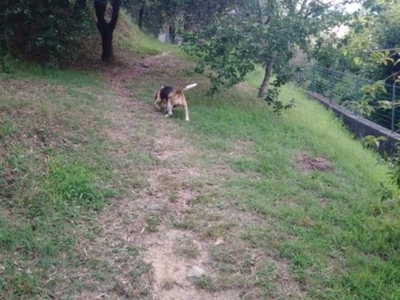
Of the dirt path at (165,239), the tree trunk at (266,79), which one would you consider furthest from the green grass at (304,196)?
the tree trunk at (266,79)

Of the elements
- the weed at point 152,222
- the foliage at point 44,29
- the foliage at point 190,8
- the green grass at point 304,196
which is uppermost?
the foliage at point 190,8

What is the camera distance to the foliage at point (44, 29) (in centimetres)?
824

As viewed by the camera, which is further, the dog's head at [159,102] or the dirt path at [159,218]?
the dog's head at [159,102]

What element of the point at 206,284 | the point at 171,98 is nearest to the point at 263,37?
the point at 171,98

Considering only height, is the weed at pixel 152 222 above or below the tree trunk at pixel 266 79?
below

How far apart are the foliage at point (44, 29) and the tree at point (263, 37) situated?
2389 millimetres

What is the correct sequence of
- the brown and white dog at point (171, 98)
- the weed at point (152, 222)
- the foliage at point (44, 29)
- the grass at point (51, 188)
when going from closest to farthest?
the grass at point (51, 188), the weed at point (152, 222), the brown and white dog at point (171, 98), the foliage at point (44, 29)

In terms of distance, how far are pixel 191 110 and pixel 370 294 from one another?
4.87m

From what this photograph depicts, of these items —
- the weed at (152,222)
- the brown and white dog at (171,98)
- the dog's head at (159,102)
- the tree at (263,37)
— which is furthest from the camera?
the tree at (263,37)

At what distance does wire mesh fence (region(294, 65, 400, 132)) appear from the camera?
843cm

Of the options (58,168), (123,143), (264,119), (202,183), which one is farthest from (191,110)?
(58,168)

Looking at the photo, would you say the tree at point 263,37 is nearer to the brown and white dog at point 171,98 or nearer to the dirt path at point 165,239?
the brown and white dog at point 171,98

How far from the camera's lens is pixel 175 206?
414 centimetres

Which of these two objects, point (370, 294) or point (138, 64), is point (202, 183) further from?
point (138, 64)
